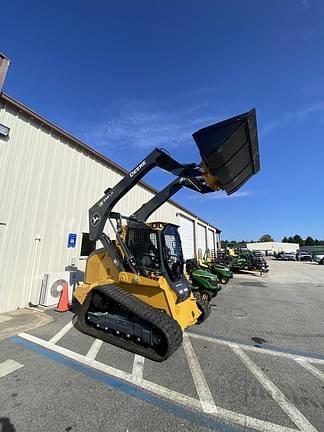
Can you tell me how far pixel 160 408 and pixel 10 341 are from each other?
11.1 ft

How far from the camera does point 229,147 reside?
411 cm

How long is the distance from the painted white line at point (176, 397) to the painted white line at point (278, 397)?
18cm

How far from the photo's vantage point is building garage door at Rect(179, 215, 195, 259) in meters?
19.6

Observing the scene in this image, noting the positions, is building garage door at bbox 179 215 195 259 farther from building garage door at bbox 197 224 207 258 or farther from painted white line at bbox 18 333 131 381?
painted white line at bbox 18 333 131 381

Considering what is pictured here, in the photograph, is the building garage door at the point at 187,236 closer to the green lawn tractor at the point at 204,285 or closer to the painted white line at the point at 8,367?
the green lawn tractor at the point at 204,285

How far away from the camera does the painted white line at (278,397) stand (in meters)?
2.52

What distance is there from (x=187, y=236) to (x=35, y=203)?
15.4 meters

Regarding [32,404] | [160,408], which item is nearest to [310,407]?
[160,408]

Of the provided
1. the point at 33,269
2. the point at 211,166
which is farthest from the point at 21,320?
the point at 211,166

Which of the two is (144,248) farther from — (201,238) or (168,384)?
(201,238)

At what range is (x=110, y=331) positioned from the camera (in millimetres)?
4625

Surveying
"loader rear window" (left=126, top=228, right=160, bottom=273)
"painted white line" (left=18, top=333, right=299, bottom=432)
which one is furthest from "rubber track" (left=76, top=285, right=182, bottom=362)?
"loader rear window" (left=126, top=228, right=160, bottom=273)

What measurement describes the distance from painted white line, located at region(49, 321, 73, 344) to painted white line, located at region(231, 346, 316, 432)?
3.54 m

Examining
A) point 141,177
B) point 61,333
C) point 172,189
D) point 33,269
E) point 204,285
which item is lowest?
point 61,333
